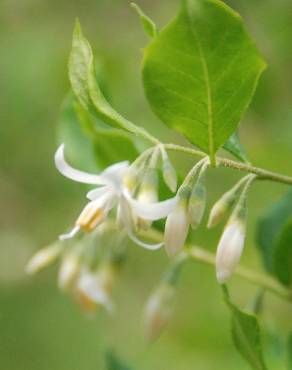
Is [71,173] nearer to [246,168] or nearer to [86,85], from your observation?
[86,85]

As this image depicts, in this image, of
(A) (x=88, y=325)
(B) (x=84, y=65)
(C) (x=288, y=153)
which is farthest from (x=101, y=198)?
(A) (x=88, y=325)

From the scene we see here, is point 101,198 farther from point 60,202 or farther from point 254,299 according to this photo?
point 60,202

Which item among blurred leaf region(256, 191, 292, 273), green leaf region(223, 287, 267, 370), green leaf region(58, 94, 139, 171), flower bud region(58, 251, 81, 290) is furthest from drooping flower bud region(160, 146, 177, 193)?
flower bud region(58, 251, 81, 290)

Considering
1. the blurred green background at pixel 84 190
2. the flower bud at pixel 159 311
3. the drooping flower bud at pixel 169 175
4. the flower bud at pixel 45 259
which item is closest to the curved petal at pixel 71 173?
the drooping flower bud at pixel 169 175

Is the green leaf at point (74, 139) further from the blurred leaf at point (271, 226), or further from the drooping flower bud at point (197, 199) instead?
the drooping flower bud at point (197, 199)

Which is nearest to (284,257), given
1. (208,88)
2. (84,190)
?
(208,88)

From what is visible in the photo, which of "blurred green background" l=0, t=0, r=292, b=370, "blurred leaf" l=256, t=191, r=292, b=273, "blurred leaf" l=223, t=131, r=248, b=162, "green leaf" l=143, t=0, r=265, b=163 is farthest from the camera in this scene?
"blurred green background" l=0, t=0, r=292, b=370

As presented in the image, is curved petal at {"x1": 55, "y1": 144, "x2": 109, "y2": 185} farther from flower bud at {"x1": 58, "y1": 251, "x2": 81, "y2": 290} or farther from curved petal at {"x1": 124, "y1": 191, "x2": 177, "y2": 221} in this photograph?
flower bud at {"x1": 58, "y1": 251, "x2": 81, "y2": 290}

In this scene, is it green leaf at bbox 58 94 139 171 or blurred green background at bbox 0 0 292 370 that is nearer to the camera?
green leaf at bbox 58 94 139 171
